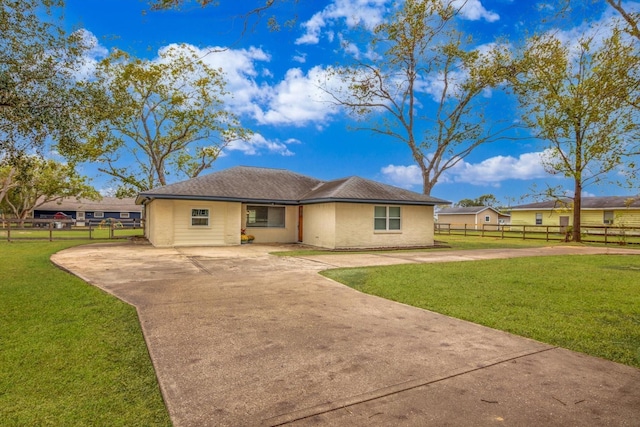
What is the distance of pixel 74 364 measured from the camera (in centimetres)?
353

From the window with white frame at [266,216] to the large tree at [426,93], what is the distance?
36.0 ft

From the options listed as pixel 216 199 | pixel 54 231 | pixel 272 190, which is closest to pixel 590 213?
pixel 272 190

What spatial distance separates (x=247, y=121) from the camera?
106 feet

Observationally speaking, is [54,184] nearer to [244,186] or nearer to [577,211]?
[244,186]

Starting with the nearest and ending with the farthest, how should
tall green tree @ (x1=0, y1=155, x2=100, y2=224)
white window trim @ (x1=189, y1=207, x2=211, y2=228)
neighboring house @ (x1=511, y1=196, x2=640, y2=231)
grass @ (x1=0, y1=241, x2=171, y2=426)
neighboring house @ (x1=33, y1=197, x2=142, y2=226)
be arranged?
grass @ (x1=0, y1=241, x2=171, y2=426), white window trim @ (x1=189, y1=207, x2=211, y2=228), neighboring house @ (x1=511, y1=196, x2=640, y2=231), tall green tree @ (x1=0, y1=155, x2=100, y2=224), neighboring house @ (x1=33, y1=197, x2=142, y2=226)

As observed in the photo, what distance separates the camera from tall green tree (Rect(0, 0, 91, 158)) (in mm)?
7227

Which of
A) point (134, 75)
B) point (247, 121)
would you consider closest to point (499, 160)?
point (247, 121)

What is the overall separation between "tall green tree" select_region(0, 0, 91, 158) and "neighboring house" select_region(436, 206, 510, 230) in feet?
148

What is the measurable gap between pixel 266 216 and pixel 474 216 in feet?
123

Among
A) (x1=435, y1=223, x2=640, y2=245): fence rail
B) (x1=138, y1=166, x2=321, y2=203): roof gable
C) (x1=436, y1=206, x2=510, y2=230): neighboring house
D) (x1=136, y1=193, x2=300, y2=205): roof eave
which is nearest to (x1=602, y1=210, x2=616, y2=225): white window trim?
(x1=435, y1=223, x2=640, y2=245): fence rail

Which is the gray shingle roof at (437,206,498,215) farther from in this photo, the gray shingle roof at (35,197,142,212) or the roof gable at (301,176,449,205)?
the gray shingle roof at (35,197,142,212)

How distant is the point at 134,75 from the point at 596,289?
29.8m

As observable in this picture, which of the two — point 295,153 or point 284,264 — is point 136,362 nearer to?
point 284,264

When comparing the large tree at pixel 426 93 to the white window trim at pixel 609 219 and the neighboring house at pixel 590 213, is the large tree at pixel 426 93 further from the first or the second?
the white window trim at pixel 609 219
